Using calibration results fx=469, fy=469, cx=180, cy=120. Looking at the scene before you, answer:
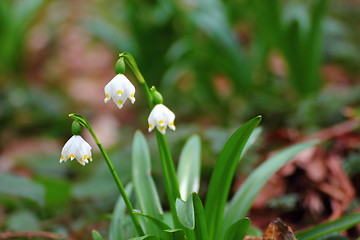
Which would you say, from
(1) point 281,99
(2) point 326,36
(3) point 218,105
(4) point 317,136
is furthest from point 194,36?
(4) point 317,136

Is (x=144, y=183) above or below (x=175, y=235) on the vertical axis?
above

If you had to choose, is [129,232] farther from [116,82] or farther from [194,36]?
[194,36]

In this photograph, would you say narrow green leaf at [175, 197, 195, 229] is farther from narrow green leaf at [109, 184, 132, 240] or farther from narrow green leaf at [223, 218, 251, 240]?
narrow green leaf at [109, 184, 132, 240]

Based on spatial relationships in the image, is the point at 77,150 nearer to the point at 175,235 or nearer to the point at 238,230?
the point at 175,235

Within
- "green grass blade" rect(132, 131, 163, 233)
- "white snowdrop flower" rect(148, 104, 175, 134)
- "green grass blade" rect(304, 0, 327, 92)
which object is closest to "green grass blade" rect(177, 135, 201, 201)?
"green grass blade" rect(132, 131, 163, 233)

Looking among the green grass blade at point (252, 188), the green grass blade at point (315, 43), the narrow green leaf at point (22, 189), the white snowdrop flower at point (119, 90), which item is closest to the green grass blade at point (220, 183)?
the green grass blade at point (252, 188)

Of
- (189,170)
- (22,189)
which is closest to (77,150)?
(189,170)

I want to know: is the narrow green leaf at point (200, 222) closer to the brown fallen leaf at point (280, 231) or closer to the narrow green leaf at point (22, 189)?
the brown fallen leaf at point (280, 231)

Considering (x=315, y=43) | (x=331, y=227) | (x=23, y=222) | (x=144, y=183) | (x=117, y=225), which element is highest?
(x=315, y=43)
